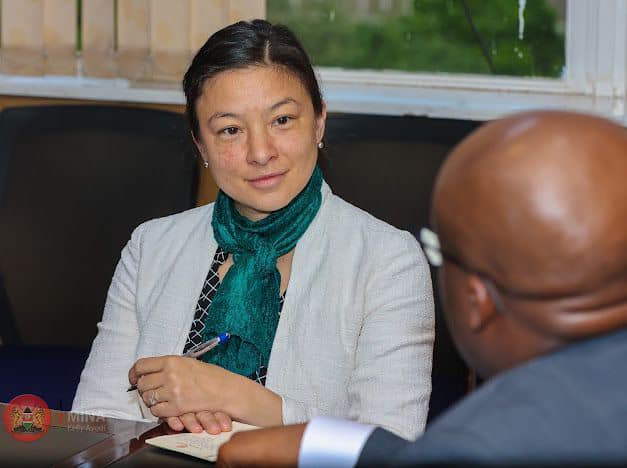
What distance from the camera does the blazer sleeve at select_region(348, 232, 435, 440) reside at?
179 centimetres

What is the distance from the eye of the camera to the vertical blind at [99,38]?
127 inches

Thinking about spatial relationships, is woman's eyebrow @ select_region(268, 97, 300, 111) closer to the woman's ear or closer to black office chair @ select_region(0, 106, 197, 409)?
the woman's ear

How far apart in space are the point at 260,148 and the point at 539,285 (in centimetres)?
120

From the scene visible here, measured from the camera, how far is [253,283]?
2.01m

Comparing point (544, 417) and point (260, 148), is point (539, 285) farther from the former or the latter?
point (260, 148)

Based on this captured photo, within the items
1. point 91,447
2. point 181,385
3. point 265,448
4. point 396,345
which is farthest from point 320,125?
point 265,448

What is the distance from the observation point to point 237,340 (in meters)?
2.00

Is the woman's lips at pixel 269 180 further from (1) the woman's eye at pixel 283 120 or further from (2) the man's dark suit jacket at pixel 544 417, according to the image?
(2) the man's dark suit jacket at pixel 544 417

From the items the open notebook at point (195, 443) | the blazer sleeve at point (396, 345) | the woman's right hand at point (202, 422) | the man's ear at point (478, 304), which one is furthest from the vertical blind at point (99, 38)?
the man's ear at point (478, 304)

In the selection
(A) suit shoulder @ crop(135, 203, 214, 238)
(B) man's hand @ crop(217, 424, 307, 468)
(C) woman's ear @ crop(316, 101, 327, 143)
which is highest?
(C) woman's ear @ crop(316, 101, 327, 143)

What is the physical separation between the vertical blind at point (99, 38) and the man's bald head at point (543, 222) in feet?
8.18

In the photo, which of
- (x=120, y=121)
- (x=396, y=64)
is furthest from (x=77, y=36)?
(x=396, y=64)

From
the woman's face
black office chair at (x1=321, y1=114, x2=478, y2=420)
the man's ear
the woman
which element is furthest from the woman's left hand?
black office chair at (x1=321, y1=114, x2=478, y2=420)

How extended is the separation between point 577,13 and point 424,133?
2.25 feet
